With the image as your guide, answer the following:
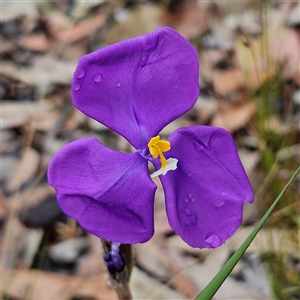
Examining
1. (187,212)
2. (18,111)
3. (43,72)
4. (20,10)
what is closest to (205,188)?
(187,212)

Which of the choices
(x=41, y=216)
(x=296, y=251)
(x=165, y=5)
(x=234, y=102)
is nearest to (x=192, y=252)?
(x=296, y=251)

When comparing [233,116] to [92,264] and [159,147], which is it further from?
[159,147]

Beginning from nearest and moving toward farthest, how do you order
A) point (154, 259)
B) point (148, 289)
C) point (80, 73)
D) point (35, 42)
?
point (80, 73)
point (148, 289)
point (154, 259)
point (35, 42)

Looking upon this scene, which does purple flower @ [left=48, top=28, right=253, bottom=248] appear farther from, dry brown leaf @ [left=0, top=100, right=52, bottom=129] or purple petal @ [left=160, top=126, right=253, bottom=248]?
dry brown leaf @ [left=0, top=100, right=52, bottom=129]

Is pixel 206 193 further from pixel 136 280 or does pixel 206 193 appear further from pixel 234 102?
pixel 234 102

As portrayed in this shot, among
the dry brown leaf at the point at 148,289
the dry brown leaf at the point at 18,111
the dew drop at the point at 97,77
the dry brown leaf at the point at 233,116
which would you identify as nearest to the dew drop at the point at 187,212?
the dew drop at the point at 97,77

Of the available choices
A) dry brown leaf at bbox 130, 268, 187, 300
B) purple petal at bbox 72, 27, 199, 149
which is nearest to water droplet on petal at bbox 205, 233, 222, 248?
purple petal at bbox 72, 27, 199, 149

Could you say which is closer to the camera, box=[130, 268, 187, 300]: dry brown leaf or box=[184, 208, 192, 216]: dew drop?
box=[184, 208, 192, 216]: dew drop
